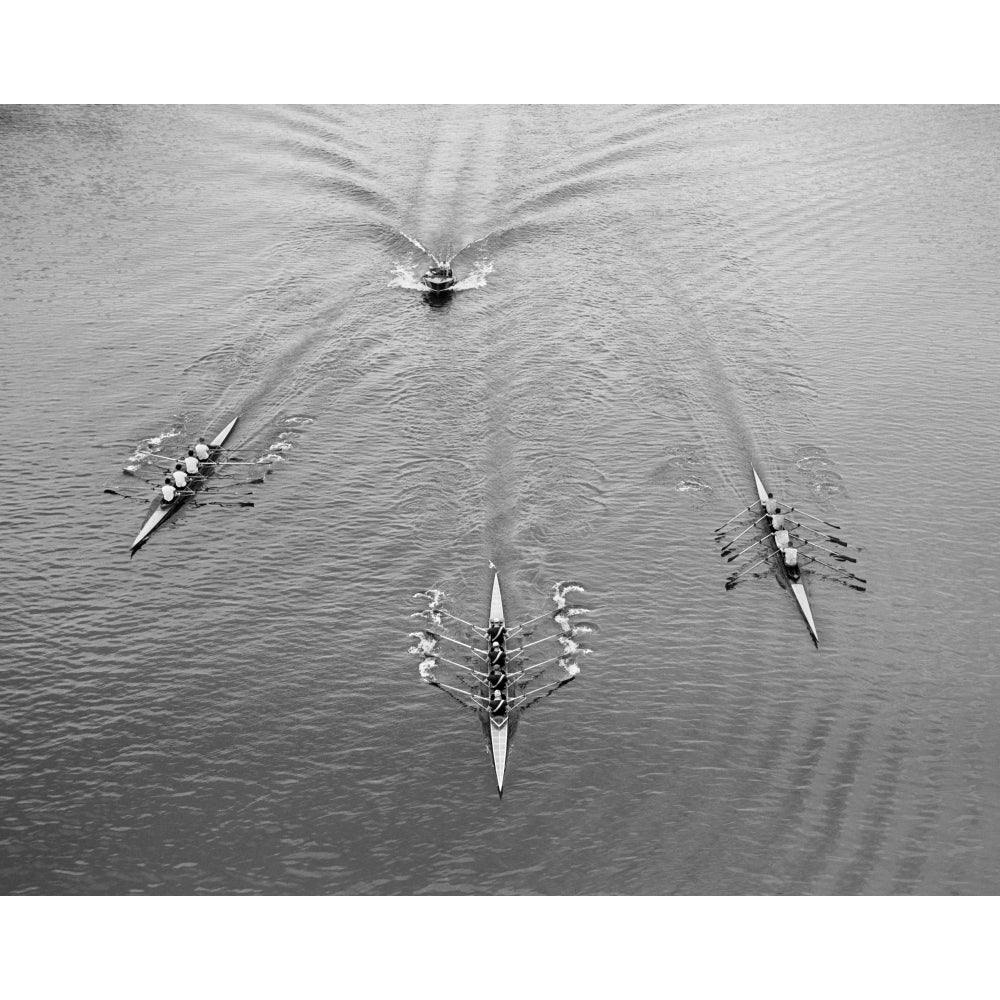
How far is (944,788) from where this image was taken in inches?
1551

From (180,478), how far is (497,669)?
22282 mm

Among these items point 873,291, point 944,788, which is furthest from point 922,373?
point 944,788

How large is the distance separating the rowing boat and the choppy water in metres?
0.84

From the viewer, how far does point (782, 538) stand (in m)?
51.4

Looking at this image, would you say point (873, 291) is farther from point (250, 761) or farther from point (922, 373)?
point (250, 761)

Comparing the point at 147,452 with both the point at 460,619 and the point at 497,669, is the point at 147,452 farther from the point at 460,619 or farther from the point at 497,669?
the point at 497,669

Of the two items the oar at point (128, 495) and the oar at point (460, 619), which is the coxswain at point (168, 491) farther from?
the oar at point (460, 619)

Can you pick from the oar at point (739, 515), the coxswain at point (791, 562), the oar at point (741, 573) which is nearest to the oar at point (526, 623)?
the oar at point (741, 573)

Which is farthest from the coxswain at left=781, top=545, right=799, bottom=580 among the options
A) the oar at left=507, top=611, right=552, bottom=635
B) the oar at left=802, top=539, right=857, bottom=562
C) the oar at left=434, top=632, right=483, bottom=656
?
the oar at left=434, top=632, right=483, bottom=656

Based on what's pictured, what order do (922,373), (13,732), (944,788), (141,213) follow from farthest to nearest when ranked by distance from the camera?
1. (141,213)
2. (922,373)
3. (13,732)
4. (944,788)

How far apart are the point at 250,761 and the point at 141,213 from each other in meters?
60.6

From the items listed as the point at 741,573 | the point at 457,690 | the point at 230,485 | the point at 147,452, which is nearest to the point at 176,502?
the point at 230,485

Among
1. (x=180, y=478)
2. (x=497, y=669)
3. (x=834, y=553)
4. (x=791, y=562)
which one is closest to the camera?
(x=497, y=669)

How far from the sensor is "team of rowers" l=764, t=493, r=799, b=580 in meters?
50.1
